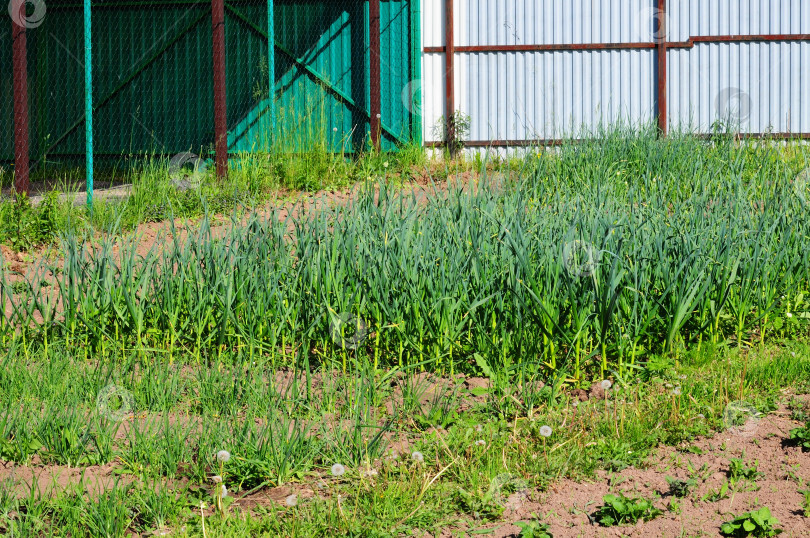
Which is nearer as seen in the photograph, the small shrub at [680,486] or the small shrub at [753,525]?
the small shrub at [753,525]

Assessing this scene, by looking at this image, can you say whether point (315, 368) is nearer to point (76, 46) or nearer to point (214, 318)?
point (214, 318)

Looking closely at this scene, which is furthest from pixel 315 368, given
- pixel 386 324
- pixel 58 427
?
pixel 58 427

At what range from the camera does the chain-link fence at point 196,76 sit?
429 inches

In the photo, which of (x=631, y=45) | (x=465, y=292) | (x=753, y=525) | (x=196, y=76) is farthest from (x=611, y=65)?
(x=753, y=525)

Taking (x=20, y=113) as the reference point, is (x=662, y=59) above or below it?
above

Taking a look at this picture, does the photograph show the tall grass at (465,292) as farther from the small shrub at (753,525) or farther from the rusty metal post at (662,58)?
the rusty metal post at (662,58)

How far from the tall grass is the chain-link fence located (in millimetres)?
6531

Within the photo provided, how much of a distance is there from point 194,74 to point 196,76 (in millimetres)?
34

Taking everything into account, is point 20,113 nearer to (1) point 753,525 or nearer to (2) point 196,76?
(2) point 196,76

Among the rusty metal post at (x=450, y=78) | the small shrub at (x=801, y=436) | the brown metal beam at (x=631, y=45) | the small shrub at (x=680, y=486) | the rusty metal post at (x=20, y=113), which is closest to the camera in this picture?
the small shrub at (x=680, y=486)

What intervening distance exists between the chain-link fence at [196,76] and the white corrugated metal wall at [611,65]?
703 mm

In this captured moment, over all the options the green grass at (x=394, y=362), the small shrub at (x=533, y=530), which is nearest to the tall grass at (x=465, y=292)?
the green grass at (x=394, y=362)

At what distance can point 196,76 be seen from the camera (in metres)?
11.5

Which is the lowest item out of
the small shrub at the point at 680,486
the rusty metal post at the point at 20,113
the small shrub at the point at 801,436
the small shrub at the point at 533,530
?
the small shrub at the point at 533,530
